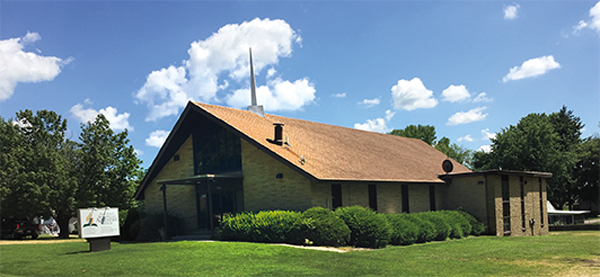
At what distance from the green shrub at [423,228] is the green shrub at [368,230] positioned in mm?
2654

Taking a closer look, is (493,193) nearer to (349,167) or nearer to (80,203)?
(349,167)

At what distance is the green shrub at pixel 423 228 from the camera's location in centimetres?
2080

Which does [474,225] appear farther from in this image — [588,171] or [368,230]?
[588,171]

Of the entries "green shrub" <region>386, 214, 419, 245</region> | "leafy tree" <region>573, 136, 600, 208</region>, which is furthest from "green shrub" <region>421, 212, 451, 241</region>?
"leafy tree" <region>573, 136, 600, 208</region>

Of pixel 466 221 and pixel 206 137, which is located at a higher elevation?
pixel 206 137

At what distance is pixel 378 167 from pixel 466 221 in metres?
5.19

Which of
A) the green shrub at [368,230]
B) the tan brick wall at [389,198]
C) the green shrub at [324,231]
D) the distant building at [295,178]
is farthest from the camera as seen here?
the tan brick wall at [389,198]

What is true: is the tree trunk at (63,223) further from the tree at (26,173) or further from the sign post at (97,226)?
the sign post at (97,226)

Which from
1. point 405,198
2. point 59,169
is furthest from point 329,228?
point 59,169

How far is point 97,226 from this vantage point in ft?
57.3

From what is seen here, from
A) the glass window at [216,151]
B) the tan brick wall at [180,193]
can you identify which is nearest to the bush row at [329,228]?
the glass window at [216,151]

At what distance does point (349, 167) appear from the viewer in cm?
2383

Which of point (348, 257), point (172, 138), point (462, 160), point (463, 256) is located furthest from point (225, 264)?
point (462, 160)

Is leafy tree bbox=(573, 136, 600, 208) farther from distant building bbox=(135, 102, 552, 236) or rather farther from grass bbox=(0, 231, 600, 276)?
grass bbox=(0, 231, 600, 276)
